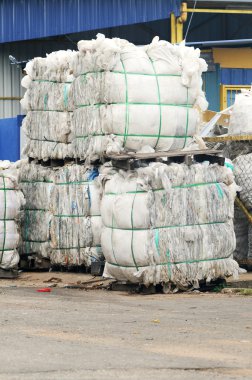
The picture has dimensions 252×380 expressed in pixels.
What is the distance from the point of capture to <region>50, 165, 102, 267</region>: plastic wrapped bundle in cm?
1455

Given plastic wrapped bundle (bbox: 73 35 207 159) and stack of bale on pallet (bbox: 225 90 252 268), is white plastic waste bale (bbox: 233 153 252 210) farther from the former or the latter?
plastic wrapped bundle (bbox: 73 35 207 159)

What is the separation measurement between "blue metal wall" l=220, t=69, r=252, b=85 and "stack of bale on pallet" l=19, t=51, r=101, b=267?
43.2ft

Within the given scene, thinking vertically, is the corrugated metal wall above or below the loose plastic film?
above

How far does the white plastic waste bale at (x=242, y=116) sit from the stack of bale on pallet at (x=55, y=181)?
7.37 ft

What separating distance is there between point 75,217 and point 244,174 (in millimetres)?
2291

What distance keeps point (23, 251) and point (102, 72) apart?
3794 millimetres

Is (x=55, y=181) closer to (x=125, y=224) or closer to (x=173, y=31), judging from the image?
(x=125, y=224)

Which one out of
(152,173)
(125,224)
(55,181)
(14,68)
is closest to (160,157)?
(152,173)

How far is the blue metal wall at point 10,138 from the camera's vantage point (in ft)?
76.7

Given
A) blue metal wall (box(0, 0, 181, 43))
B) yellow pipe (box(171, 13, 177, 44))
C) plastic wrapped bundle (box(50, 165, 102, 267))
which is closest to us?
plastic wrapped bundle (box(50, 165, 102, 267))

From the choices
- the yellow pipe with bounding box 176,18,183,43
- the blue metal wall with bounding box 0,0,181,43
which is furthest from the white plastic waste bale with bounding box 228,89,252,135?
the blue metal wall with bounding box 0,0,181,43

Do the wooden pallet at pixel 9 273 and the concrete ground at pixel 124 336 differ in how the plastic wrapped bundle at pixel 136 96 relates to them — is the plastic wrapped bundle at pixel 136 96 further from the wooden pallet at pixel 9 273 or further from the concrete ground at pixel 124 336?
the wooden pallet at pixel 9 273

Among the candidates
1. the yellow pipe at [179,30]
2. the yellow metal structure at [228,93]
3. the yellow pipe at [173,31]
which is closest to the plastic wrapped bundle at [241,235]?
the yellow pipe at [173,31]

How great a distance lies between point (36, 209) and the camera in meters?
15.8
